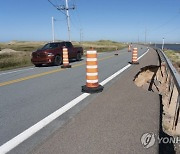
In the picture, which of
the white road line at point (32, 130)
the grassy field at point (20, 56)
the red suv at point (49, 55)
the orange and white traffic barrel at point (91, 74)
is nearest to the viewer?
the white road line at point (32, 130)

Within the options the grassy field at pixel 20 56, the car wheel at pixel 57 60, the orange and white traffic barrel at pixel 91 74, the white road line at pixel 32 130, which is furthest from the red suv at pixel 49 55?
the white road line at pixel 32 130

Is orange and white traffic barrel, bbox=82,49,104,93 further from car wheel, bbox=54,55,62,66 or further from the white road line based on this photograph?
car wheel, bbox=54,55,62,66

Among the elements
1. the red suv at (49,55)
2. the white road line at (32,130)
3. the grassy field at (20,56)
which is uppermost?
the red suv at (49,55)

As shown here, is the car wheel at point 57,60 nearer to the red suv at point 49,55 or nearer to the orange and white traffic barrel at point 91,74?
the red suv at point 49,55

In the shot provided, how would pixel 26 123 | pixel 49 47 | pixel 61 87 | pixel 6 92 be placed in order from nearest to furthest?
pixel 26 123 < pixel 6 92 < pixel 61 87 < pixel 49 47

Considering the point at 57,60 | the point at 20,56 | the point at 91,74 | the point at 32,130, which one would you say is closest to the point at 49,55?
the point at 57,60

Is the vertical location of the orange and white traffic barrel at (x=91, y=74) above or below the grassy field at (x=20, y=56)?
above

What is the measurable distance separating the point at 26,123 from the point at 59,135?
3.53 ft

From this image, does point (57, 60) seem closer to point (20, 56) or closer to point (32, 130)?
point (20, 56)

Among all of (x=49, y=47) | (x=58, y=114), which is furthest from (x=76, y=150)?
(x=49, y=47)

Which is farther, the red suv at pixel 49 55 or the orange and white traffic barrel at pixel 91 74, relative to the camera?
the red suv at pixel 49 55

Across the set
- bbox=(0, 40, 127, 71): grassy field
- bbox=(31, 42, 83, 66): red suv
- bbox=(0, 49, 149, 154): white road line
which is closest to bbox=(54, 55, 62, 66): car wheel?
bbox=(31, 42, 83, 66): red suv

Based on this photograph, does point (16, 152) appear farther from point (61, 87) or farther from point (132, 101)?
point (61, 87)

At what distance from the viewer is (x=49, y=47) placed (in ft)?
63.4
